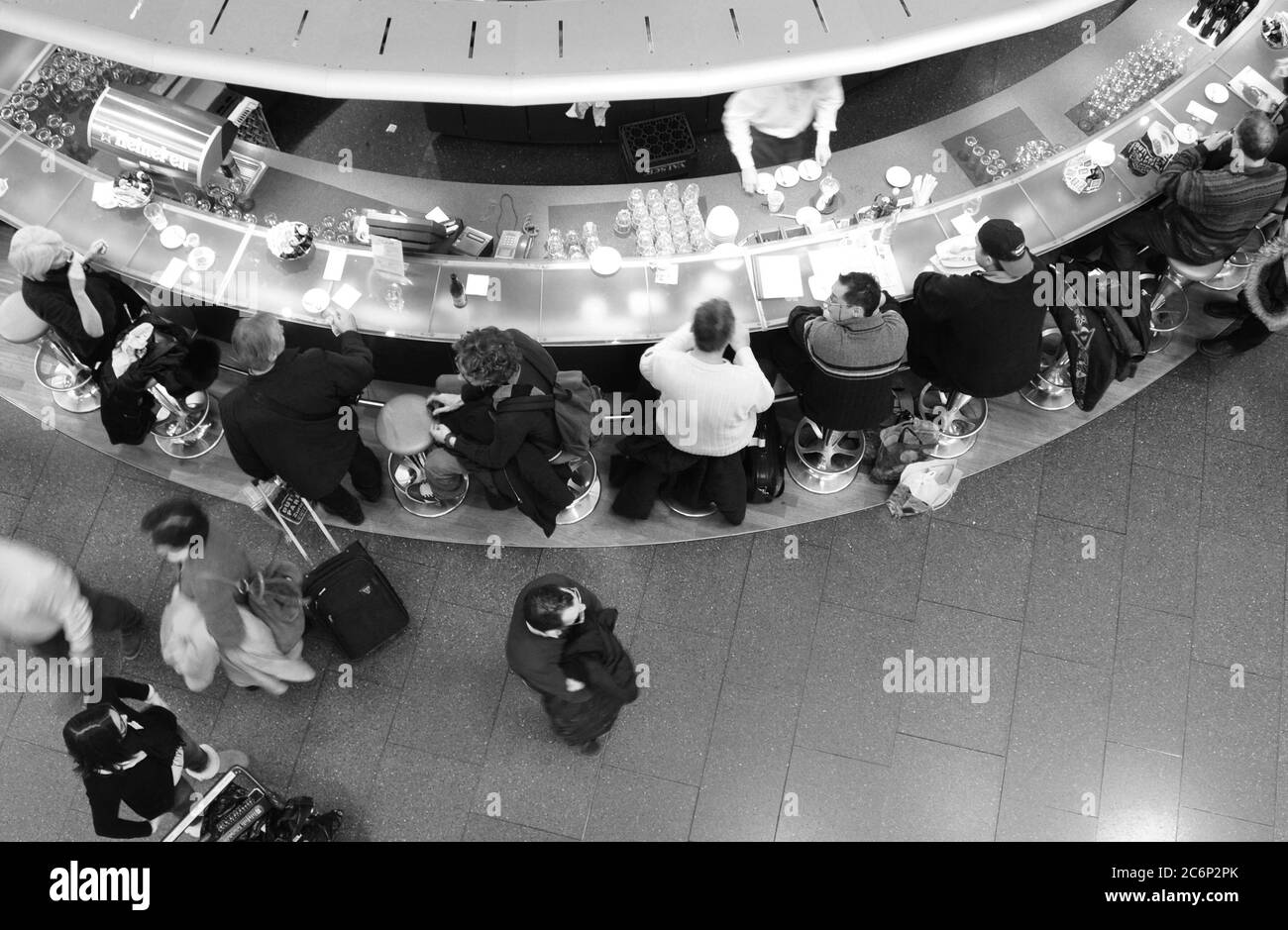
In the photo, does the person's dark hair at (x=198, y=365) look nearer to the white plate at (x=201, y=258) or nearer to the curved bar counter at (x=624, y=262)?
the curved bar counter at (x=624, y=262)

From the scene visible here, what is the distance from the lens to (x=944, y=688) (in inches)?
213

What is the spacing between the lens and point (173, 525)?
4.26 meters

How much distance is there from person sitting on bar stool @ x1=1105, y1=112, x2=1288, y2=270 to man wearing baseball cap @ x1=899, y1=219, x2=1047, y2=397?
0.86 m

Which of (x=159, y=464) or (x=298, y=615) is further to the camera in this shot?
(x=159, y=464)

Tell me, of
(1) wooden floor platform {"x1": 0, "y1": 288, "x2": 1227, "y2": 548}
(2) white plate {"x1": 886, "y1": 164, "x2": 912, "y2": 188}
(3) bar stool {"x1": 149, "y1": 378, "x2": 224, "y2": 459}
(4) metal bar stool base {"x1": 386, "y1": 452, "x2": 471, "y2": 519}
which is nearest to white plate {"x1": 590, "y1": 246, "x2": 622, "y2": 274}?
(1) wooden floor platform {"x1": 0, "y1": 288, "x2": 1227, "y2": 548}

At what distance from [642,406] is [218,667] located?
2.71 metres

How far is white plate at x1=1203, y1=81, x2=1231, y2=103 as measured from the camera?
5.71m

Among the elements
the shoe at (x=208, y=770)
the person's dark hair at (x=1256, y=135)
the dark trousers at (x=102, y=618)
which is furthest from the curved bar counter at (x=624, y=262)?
the shoe at (x=208, y=770)

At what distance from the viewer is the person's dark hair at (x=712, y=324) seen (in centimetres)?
439

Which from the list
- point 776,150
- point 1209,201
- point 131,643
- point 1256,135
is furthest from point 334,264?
point 1256,135

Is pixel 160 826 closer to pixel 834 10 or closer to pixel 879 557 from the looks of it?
pixel 879 557

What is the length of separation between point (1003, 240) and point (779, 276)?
121 centimetres

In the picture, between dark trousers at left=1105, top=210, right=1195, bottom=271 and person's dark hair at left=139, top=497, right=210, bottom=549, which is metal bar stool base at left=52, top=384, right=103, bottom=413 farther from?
dark trousers at left=1105, top=210, right=1195, bottom=271
